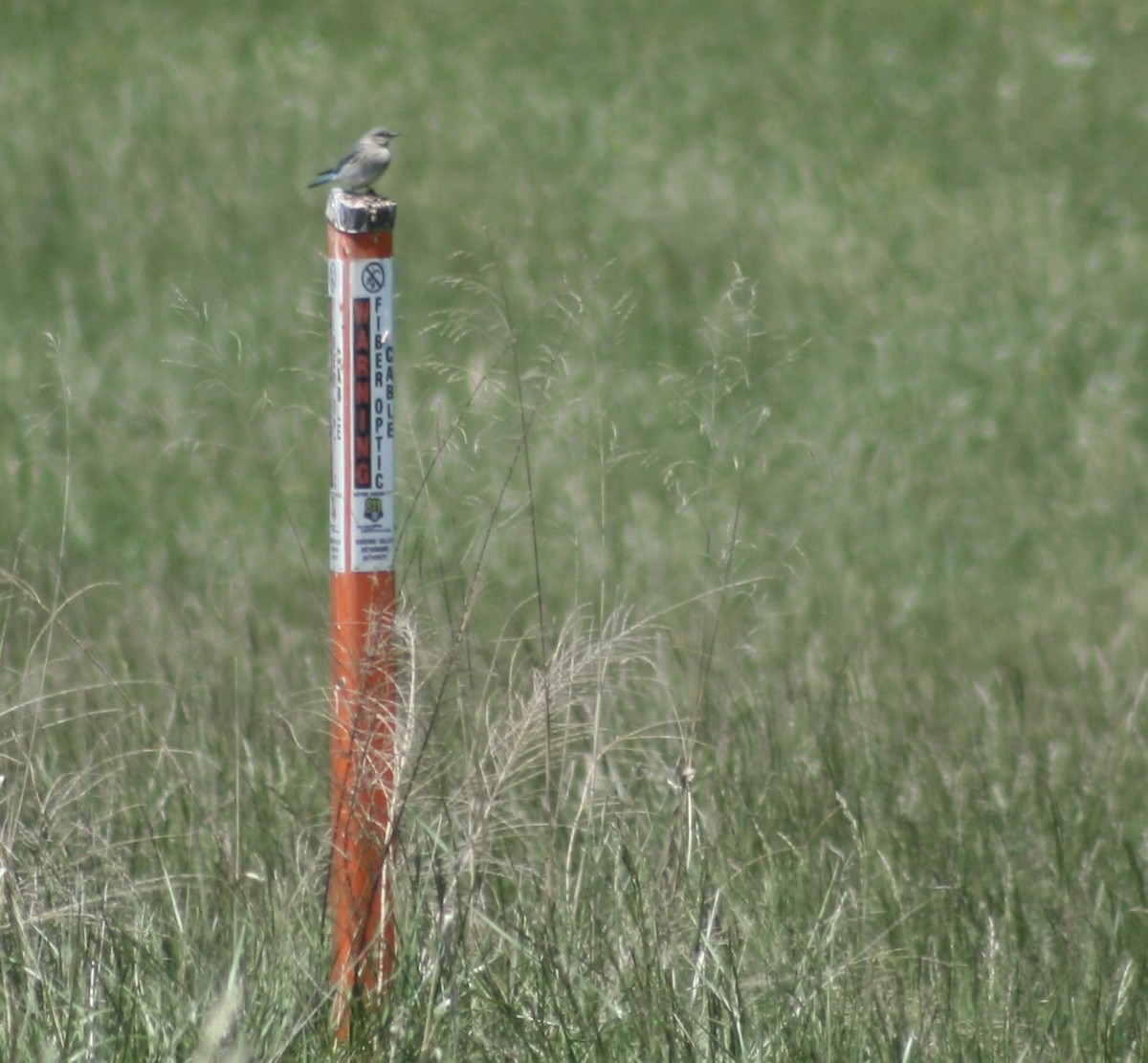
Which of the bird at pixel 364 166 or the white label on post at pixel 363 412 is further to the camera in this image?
the bird at pixel 364 166

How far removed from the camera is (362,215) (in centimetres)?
297

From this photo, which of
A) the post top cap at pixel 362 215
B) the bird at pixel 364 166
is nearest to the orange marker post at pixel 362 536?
the post top cap at pixel 362 215

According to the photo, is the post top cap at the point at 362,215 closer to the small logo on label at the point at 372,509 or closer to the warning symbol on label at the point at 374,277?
the warning symbol on label at the point at 374,277

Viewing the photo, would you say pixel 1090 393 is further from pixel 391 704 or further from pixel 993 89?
pixel 391 704

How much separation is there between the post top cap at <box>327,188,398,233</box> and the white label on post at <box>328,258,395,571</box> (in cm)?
5

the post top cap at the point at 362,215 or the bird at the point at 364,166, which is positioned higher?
the bird at the point at 364,166

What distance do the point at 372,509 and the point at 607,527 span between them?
4.07 metres

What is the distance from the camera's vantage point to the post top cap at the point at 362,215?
2971 millimetres

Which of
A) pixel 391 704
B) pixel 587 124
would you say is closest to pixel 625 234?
pixel 587 124

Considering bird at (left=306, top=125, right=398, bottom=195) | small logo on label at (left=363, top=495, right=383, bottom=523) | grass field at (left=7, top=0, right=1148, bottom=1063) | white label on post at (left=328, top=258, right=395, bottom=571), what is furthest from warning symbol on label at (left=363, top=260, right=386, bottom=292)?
bird at (left=306, top=125, right=398, bottom=195)

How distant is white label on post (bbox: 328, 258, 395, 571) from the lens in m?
2.97

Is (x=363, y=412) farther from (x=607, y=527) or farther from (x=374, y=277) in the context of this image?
(x=607, y=527)

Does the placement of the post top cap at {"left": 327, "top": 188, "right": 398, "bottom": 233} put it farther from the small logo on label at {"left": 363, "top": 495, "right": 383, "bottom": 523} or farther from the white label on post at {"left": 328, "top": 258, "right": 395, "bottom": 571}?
the small logo on label at {"left": 363, "top": 495, "right": 383, "bottom": 523}

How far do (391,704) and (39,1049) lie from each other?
2.19 feet
